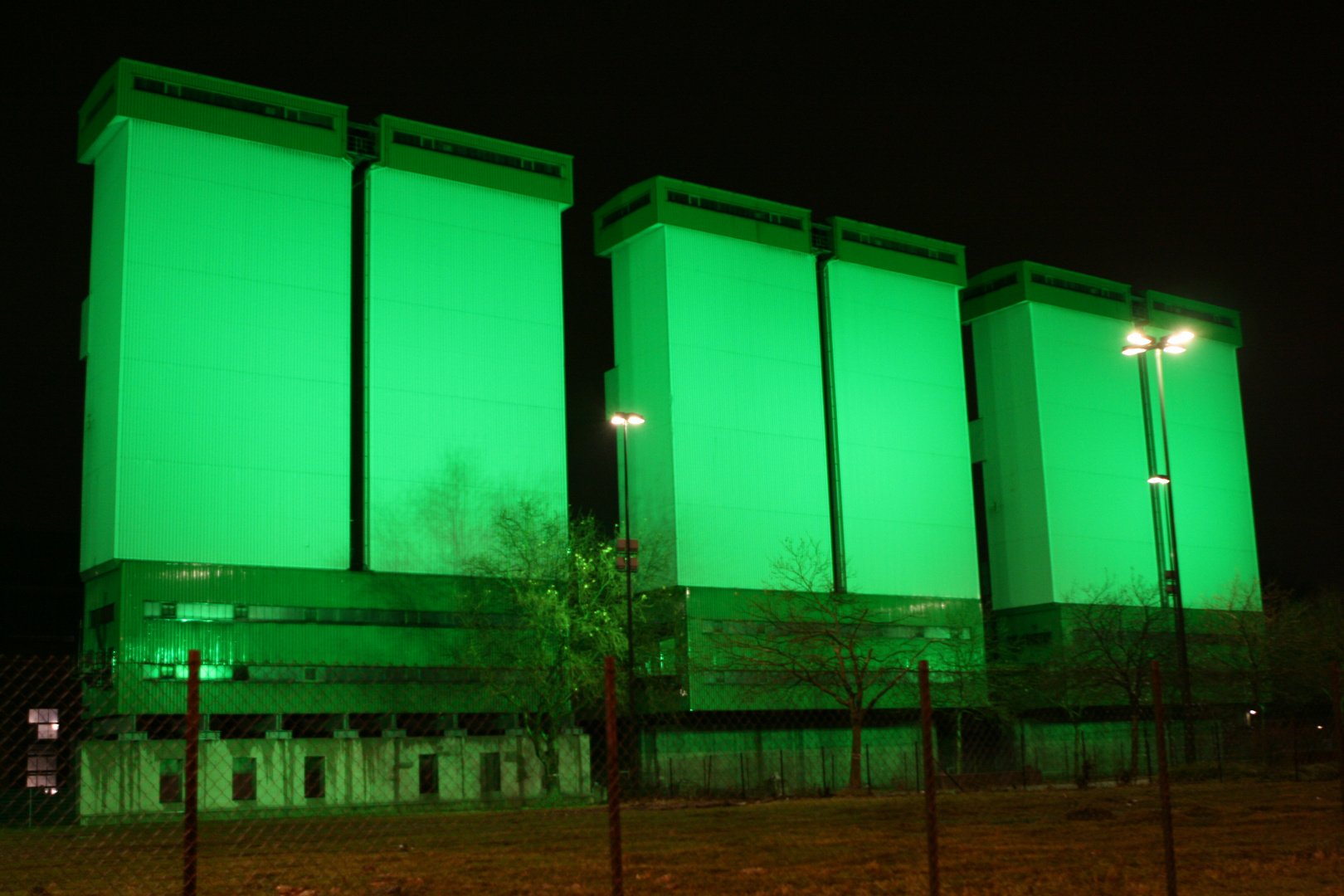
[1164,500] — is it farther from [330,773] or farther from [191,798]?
[191,798]

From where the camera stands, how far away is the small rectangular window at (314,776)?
5531 centimetres

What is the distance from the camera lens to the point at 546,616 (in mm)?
56781

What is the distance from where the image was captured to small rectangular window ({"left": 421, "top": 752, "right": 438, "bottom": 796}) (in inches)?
2286

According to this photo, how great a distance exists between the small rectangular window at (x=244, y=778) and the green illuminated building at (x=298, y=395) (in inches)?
90.2

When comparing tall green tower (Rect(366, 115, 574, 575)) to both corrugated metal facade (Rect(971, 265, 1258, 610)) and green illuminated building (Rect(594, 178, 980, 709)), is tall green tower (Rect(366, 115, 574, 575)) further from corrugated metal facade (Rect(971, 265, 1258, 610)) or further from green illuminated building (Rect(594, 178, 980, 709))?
corrugated metal facade (Rect(971, 265, 1258, 610))

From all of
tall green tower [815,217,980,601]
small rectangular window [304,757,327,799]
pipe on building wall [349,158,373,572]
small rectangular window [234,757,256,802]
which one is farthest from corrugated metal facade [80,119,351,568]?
tall green tower [815,217,980,601]

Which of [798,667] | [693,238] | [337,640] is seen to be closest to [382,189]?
[693,238]

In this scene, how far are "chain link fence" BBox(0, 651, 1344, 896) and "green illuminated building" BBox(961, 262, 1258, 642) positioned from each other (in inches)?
346

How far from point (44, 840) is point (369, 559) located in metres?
31.4

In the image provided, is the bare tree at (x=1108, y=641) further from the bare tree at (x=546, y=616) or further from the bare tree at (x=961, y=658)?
the bare tree at (x=546, y=616)

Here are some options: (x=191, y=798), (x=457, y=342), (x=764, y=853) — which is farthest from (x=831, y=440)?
(x=191, y=798)

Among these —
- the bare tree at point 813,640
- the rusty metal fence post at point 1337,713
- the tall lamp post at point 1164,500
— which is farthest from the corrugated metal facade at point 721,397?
the rusty metal fence post at point 1337,713

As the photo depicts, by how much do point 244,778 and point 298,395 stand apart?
17259mm

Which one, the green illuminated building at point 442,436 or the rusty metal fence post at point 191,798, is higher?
the green illuminated building at point 442,436
